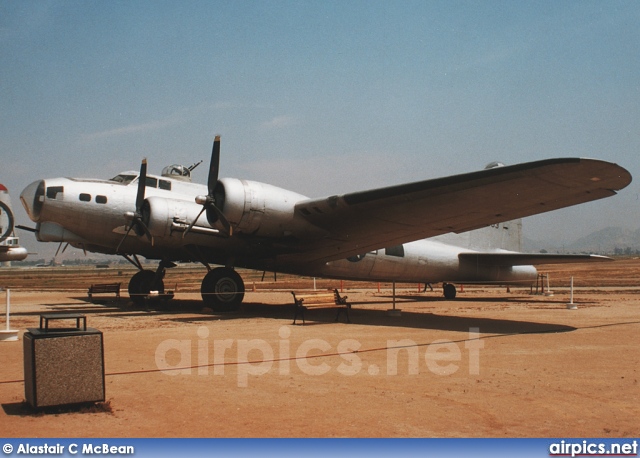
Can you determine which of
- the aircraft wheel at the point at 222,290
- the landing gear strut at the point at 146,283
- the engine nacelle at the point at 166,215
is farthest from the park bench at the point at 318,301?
the landing gear strut at the point at 146,283

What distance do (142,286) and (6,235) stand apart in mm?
19374

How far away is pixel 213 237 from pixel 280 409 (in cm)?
1077

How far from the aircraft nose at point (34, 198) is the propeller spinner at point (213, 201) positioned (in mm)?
4297

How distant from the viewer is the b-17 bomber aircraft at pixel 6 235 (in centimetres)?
3519

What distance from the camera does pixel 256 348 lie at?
8844 millimetres

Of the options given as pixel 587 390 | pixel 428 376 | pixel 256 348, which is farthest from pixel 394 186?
pixel 587 390

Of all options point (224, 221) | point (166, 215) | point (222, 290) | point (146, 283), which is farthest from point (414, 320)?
point (146, 283)

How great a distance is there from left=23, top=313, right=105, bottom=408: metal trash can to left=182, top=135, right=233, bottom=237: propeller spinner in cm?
828

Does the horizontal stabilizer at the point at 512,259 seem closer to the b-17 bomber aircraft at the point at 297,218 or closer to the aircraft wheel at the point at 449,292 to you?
the b-17 bomber aircraft at the point at 297,218

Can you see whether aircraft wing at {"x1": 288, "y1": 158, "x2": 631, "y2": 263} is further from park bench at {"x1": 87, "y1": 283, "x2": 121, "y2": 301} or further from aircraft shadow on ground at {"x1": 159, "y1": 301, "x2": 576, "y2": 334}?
park bench at {"x1": 87, "y1": 283, "x2": 121, "y2": 301}

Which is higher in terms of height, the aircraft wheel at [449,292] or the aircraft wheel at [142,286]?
the aircraft wheel at [142,286]

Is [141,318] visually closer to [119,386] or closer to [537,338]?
[119,386]

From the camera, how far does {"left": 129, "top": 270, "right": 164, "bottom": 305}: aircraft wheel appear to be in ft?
→ 61.8

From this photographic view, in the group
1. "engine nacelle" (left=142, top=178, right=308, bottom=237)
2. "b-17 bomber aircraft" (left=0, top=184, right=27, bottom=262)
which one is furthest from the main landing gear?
"b-17 bomber aircraft" (left=0, top=184, right=27, bottom=262)
